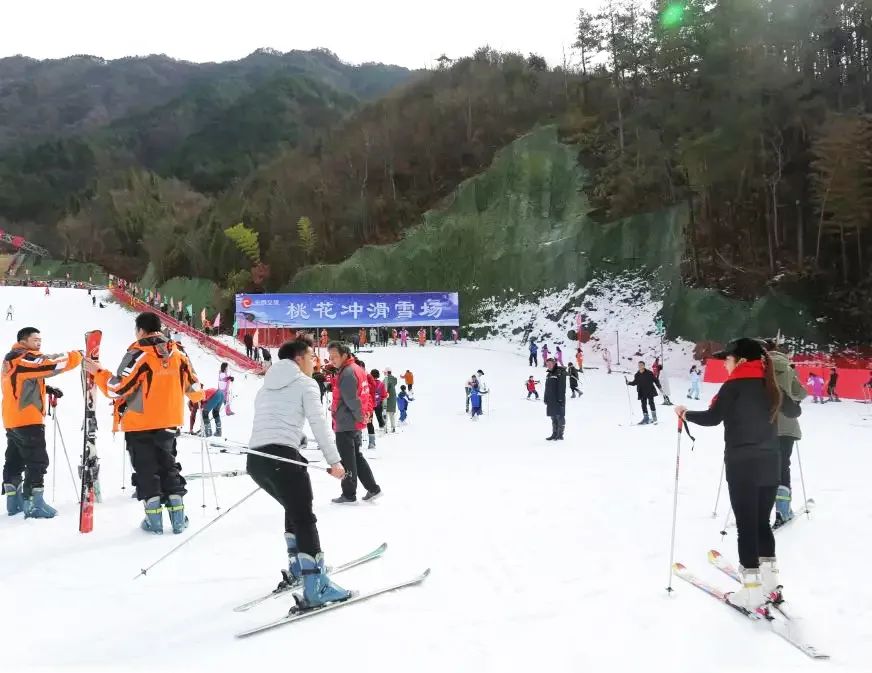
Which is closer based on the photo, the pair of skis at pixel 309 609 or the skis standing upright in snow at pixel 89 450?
the pair of skis at pixel 309 609

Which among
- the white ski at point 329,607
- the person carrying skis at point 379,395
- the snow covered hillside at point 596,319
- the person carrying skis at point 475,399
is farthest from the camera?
the snow covered hillside at point 596,319

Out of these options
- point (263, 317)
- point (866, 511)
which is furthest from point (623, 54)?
point (866, 511)

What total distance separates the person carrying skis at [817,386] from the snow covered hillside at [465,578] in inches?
333

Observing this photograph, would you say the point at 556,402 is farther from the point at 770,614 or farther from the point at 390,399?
the point at 770,614

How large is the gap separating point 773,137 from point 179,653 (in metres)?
30.7

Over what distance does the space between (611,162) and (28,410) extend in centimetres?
3827

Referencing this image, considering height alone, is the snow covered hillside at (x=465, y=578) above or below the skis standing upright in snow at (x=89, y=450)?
below

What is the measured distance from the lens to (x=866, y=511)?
585 cm

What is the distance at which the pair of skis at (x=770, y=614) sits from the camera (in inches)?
131

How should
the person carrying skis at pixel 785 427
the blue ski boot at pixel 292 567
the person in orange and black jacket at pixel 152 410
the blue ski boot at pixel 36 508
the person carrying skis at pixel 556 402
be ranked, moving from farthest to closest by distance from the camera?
the person carrying skis at pixel 556 402
the blue ski boot at pixel 36 508
the person in orange and black jacket at pixel 152 410
the person carrying skis at pixel 785 427
the blue ski boot at pixel 292 567

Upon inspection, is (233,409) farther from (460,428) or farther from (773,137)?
(773,137)

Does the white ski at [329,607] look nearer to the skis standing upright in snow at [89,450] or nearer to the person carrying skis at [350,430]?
the person carrying skis at [350,430]

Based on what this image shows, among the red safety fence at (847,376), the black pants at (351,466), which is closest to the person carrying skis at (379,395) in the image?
the black pants at (351,466)

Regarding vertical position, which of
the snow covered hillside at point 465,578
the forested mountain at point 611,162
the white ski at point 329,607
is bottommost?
the snow covered hillside at point 465,578
